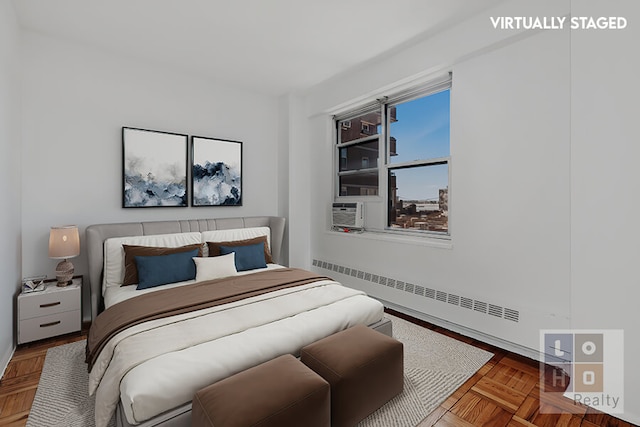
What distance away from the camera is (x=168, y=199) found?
352 centimetres

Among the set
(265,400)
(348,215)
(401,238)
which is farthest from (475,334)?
(265,400)

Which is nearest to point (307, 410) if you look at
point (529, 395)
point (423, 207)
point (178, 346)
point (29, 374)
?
point (178, 346)

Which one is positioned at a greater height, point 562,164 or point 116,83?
point 116,83

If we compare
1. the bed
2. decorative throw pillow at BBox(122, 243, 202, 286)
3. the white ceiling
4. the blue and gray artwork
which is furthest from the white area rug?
the white ceiling

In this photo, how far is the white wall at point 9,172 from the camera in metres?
2.23

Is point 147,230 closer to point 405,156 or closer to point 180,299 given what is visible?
point 180,299

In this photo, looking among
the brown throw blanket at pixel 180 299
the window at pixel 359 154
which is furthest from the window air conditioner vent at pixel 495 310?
the window at pixel 359 154

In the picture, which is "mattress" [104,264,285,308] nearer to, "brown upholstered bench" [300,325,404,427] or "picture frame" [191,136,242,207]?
"picture frame" [191,136,242,207]

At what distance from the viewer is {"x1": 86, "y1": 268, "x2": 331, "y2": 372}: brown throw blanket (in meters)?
1.93

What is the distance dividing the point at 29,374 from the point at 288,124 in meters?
3.62

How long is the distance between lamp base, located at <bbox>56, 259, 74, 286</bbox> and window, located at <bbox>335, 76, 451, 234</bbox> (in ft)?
10.3

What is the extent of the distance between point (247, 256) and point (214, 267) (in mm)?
395

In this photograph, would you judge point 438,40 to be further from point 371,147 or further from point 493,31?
point 371,147

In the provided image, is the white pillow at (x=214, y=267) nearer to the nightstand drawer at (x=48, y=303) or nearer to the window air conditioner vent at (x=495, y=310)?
the nightstand drawer at (x=48, y=303)
